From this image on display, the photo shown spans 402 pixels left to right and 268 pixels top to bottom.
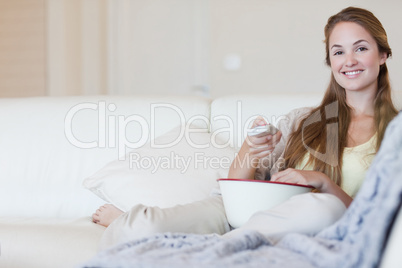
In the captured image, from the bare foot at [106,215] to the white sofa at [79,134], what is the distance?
8 centimetres

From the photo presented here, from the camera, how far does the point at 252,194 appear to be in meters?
1.43

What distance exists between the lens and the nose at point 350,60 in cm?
179

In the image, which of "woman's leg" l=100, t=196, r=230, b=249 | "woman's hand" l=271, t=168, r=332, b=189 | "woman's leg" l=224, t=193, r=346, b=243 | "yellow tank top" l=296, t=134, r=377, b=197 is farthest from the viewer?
"yellow tank top" l=296, t=134, r=377, b=197

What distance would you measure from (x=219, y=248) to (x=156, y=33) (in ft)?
11.4

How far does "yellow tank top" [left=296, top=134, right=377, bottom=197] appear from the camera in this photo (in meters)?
1.72

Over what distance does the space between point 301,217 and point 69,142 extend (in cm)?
118

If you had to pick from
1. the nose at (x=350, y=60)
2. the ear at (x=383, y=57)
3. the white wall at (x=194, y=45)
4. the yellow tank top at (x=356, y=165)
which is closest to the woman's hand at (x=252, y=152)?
the yellow tank top at (x=356, y=165)

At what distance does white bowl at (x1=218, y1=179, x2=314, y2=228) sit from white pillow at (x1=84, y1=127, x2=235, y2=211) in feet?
1.14

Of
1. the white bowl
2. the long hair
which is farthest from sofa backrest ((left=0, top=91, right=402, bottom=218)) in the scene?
the white bowl

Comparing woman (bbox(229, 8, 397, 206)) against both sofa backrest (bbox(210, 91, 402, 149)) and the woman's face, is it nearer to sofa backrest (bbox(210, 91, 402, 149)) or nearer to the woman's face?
the woman's face

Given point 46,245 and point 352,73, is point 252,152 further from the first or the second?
point 46,245

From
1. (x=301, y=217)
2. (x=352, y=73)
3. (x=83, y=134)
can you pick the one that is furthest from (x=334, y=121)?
(x=83, y=134)

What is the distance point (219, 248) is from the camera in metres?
1.00

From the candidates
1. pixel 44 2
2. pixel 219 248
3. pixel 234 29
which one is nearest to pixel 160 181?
pixel 219 248
